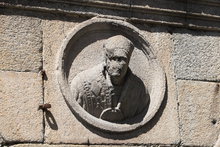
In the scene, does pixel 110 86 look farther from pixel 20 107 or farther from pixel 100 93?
pixel 20 107

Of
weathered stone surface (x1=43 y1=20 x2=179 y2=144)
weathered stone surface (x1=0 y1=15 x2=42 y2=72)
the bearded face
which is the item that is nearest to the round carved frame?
weathered stone surface (x1=43 y1=20 x2=179 y2=144)

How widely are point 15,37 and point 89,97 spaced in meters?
0.80

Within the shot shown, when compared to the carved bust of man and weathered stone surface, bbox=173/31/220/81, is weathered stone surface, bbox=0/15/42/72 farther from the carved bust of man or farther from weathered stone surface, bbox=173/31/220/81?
weathered stone surface, bbox=173/31/220/81

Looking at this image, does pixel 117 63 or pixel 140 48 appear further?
pixel 140 48

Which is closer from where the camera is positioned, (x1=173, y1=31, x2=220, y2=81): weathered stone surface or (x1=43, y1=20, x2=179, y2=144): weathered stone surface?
(x1=43, y1=20, x2=179, y2=144): weathered stone surface

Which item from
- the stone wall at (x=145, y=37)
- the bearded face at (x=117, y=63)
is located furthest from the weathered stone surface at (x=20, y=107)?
the bearded face at (x=117, y=63)

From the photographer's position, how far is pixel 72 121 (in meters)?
4.96

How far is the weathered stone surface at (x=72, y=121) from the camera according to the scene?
4.90 metres

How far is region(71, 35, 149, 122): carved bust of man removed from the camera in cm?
504

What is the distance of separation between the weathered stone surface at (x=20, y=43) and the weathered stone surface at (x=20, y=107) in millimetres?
79

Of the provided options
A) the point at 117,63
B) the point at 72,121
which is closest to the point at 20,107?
the point at 72,121

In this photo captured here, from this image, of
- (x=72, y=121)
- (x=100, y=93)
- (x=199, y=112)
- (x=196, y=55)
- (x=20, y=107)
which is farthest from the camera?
(x=196, y=55)

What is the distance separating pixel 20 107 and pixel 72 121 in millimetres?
449

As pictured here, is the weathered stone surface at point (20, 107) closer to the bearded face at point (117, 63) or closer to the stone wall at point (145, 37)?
the stone wall at point (145, 37)
